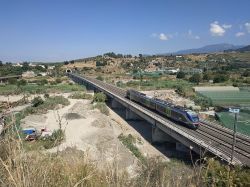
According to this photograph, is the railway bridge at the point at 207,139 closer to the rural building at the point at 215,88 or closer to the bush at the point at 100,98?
the bush at the point at 100,98

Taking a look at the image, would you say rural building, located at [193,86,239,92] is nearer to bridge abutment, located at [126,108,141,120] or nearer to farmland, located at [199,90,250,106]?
farmland, located at [199,90,250,106]

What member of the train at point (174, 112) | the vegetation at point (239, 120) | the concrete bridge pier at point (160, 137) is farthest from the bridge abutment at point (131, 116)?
the concrete bridge pier at point (160, 137)

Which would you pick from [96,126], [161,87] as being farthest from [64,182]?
[161,87]

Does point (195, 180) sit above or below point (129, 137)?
above

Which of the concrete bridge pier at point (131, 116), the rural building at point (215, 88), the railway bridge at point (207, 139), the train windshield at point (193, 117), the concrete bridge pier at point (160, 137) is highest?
the train windshield at point (193, 117)

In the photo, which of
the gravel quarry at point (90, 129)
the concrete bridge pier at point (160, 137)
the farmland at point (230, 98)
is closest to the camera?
the gravel quarry at point (90, 129)

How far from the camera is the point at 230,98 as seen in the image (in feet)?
306

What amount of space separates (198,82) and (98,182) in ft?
411

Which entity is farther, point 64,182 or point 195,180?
point 195,180

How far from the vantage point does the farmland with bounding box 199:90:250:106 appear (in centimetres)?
8244

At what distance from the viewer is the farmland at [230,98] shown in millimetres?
82438

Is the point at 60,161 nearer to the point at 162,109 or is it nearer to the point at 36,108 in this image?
the point at 162,109

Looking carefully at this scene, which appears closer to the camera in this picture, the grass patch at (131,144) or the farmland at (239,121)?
the grass patch at (131,144)

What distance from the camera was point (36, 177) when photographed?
4.39 meters
